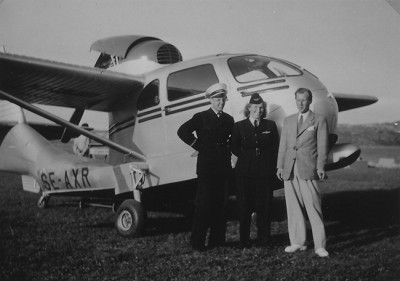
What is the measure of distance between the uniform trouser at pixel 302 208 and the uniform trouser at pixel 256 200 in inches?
9.2

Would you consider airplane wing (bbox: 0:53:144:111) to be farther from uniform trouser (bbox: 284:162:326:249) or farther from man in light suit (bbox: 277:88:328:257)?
uniform trouser (bbox: 284:162:326:249)

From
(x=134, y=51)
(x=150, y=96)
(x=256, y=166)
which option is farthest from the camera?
(x=134, y=51)

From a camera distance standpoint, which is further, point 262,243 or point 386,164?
point 386,164

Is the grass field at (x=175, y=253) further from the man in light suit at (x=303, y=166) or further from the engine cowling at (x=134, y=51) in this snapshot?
the engine cowling at (x=134, y=51)

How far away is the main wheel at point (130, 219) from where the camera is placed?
553 centimetres

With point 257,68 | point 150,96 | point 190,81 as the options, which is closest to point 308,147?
point 257,68

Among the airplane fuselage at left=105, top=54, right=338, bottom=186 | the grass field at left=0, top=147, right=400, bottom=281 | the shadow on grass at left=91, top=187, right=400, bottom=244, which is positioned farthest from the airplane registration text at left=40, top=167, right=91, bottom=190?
the airplane fuselage at left=105, top=54, right=338, bottom=186

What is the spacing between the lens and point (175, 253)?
451 centimetres

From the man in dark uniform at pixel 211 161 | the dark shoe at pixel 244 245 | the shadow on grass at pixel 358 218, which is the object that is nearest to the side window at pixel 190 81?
the man in dark uniform at pixel 211 161

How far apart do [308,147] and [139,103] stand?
352cm

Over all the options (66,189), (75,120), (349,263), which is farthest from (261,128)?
(75,120)

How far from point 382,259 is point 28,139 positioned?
292 inches

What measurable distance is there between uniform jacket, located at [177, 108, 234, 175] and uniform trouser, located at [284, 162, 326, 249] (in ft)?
2.43

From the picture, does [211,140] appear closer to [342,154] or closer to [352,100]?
[342,154]
